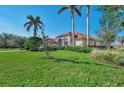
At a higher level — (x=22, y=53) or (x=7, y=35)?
(x=7, y=35)

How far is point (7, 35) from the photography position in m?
4.98

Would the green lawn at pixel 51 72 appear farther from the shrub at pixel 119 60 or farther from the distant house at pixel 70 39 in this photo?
the shrub at pixel 119 60

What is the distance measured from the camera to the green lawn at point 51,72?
406cm

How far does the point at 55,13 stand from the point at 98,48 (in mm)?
2035

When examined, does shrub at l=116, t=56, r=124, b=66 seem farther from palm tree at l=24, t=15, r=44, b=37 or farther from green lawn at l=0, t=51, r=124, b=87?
palm tree at l=24, t=15, r=44, b=37

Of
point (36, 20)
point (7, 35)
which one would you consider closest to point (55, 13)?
point (36, 20)

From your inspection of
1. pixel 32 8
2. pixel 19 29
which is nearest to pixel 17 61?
pixel 19 29

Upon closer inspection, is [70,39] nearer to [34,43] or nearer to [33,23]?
[34,43]

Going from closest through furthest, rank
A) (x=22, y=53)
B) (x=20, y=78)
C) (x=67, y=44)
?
(x=20, y=78), (x=22, y=53), (x=67, y=44)

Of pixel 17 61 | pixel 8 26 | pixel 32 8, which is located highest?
pixel 32 8
